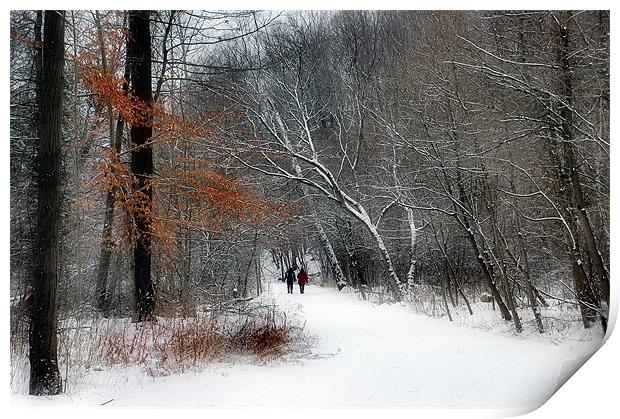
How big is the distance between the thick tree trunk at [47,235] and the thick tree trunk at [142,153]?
2.09 feet

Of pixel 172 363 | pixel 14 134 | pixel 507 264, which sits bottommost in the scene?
pixel 172 363

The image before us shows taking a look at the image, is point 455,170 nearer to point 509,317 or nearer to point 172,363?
point 509,317

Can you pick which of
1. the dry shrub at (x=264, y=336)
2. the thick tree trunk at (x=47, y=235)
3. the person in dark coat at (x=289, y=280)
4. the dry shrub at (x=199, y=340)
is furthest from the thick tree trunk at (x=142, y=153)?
the person in dark coat at (x=289, y=280)

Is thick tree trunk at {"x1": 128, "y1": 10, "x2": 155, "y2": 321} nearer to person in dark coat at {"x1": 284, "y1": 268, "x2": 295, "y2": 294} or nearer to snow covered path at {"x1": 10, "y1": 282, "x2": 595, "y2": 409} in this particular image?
snow covered path at {"x1": 10, "y1": 282, "x2": 595, "y2": 409}

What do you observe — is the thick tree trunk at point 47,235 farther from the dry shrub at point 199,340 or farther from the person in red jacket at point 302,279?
the person in red jacket at point 302,279

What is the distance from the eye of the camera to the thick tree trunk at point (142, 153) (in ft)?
14.2

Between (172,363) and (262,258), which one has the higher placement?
(262,258)

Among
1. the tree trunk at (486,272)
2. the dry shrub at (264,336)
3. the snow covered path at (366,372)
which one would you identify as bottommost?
the snow covered path at (366,372)

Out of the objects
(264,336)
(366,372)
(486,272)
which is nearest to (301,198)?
(264,336)

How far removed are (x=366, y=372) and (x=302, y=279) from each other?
94 cm

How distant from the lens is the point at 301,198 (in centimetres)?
466
